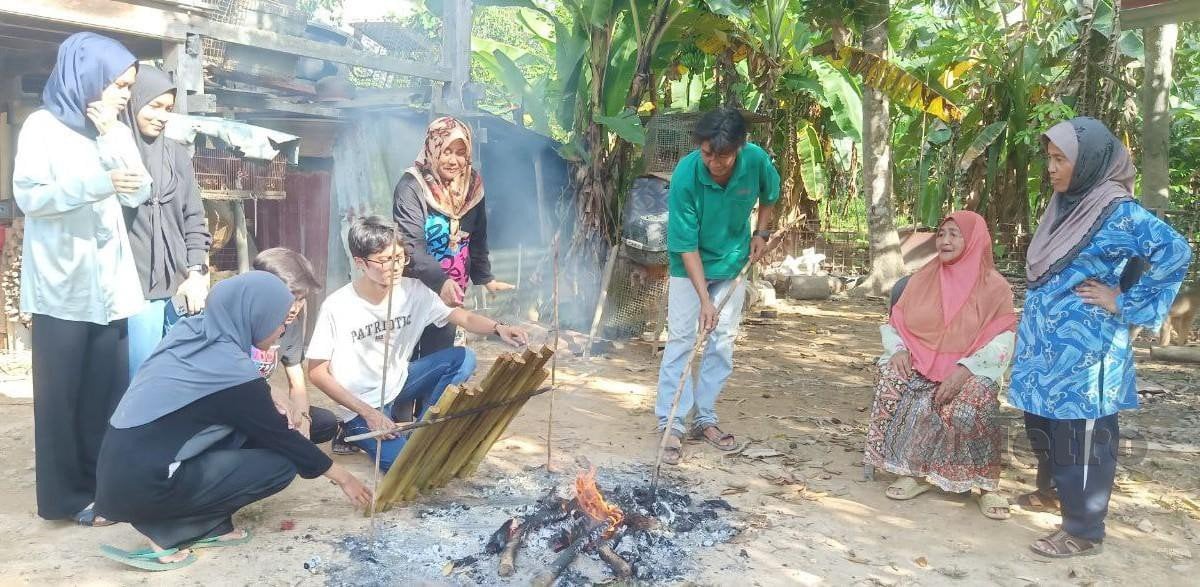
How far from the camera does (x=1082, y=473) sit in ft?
11.5

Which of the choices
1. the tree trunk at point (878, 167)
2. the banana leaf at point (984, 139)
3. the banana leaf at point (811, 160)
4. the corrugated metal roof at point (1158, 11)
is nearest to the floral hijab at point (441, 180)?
the corrugated metal roof at point (1158, 11)

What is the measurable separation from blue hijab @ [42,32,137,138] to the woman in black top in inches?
35.9

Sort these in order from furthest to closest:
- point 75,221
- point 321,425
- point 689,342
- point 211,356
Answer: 1. point 689,342
2. point 321,425
3. point 75,221
4. point 211,356

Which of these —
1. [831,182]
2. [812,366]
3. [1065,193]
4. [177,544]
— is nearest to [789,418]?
[812,366]

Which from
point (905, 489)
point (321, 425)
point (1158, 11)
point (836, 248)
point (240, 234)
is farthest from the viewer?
point (836, 248)

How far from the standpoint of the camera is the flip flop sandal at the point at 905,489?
13.6 ft

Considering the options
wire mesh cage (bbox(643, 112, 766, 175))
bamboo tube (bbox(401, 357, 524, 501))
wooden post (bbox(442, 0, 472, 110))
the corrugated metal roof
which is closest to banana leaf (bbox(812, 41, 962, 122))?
wire mesh cage (bbox(643, 112, 766, 175))

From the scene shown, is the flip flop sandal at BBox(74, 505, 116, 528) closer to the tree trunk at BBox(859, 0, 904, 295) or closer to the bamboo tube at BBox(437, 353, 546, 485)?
the bamboo tube at BBox(437, 353, 546, 485)

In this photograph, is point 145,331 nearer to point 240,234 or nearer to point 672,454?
point 672,454

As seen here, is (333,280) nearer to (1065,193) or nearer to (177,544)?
(177,544)

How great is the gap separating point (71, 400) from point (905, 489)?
11.8 feet

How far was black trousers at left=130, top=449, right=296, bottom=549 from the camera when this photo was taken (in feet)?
10.5

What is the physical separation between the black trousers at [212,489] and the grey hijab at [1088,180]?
10.4 feet

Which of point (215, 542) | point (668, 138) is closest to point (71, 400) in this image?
point (215, 542)
